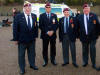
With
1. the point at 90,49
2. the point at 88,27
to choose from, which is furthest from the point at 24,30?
the point at 90,49

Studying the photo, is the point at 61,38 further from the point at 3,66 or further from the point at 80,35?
the point at 3,66

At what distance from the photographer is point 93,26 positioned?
6203mm

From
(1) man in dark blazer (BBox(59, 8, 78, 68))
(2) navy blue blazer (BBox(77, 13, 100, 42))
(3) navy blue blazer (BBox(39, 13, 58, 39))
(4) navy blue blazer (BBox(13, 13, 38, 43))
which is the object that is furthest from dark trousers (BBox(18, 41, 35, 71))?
(2) navy blue blazer (BBox(77, 13, 100, 42))

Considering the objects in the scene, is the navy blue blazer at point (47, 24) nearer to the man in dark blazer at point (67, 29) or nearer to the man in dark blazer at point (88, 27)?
the man in dark blazer at point (67, 29)

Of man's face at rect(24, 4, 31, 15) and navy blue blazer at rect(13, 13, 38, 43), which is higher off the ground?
man's face at rect(24, 4, 31, 15)

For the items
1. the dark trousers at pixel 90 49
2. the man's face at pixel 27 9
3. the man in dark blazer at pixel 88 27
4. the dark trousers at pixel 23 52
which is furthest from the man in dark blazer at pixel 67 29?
the man's face at pixel 27 9

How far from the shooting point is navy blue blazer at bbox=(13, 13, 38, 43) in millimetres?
5816

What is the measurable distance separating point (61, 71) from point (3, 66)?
193 centimetres

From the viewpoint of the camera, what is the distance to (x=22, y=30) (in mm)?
5879

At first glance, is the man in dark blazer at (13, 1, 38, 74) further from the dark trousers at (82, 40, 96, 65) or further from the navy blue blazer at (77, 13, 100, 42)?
the dark trousers at (82, 40, 96, 65)

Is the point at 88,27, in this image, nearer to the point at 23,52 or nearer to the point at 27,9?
the point at 27,9

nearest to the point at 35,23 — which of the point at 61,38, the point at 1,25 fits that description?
the point at 61,38

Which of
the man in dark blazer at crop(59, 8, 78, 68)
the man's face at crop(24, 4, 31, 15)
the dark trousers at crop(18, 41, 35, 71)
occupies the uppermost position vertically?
the man's face at crop(24, 4, 31, 15)

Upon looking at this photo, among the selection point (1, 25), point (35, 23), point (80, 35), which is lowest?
point (1, 25)
